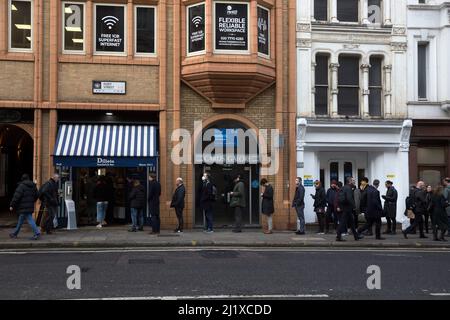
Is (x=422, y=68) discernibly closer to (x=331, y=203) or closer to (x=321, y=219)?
(x=331, y=203)

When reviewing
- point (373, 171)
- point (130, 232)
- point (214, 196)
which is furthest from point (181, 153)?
point (373, 171)

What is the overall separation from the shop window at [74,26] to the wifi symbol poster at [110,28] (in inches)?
21.3

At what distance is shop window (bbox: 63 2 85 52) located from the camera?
18078 mm

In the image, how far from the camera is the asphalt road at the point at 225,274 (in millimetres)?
8133

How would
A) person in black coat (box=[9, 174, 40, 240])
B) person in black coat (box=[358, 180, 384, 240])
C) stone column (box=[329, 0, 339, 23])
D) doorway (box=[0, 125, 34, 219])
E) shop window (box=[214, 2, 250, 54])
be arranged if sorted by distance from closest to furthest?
person in black coat (box=[9, 174, 40, 240]), person in black coat (box=[358, 180, 384, 240]), shop window (box=[214, 2, 250, 54]), stone column (box=[329, 0, 339, 23]), doorway (box=[0, 125, 34, 219])

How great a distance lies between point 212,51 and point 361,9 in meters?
6.30

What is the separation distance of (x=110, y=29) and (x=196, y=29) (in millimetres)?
2991

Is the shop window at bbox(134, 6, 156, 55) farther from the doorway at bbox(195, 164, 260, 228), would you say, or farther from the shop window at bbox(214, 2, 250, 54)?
the doorway at bbox(195, 164, 260, 228)

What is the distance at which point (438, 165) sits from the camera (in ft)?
66.4

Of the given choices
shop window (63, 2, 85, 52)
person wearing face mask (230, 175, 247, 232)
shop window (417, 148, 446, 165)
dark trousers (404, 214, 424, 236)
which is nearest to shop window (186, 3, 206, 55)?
shop window (63, 2, 85, 52)

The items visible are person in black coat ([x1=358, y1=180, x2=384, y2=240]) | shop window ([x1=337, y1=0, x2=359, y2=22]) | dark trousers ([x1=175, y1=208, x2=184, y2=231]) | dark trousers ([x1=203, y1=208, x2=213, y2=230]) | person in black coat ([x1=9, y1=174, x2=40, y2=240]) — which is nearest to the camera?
person in black coat ([x1=9, y1=174, x2=40, y2=240])

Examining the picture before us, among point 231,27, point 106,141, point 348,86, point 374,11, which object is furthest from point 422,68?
point 106,141

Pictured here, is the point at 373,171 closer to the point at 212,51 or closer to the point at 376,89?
the point at 376,89

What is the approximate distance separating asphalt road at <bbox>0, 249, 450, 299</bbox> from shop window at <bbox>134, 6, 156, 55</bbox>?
8.09 m
